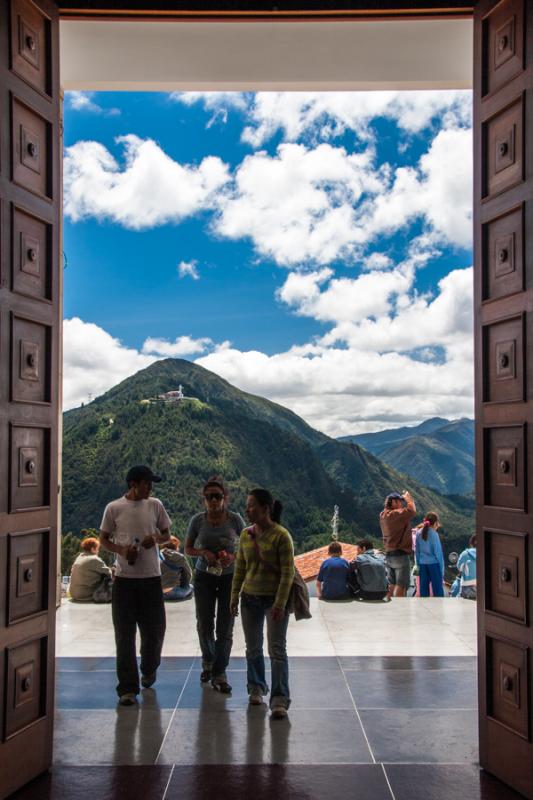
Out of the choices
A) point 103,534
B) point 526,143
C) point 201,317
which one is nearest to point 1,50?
point 526,143

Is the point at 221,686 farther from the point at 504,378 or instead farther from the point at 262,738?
the point at 504,378

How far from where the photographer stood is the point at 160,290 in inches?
3135

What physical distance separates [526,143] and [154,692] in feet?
12.9

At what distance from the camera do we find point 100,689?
5082 mm

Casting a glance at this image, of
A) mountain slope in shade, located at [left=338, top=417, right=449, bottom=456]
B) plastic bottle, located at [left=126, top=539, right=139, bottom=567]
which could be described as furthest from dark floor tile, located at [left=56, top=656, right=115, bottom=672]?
mountain slope in shade, located at [left=338, top=417, right=449, bottom=456]

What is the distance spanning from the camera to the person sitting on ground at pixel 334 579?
27.6 feet

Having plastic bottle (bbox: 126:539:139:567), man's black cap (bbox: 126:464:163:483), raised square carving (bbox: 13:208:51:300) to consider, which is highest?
raised square carving (bbox: 13:208:51:300)

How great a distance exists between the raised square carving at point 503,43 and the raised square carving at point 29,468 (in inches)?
112

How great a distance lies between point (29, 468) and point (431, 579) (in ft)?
20.6

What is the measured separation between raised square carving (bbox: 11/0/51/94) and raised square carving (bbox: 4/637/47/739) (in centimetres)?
274

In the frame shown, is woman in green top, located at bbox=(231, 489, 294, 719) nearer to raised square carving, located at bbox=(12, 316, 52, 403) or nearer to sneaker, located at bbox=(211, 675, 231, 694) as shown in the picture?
sneaker, located at bbox=(211, 675, 231, 694)

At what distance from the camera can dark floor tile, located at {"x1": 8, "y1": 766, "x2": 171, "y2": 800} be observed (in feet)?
11.3

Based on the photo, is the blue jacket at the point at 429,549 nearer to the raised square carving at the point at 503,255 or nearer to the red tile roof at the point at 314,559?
the raised square carving at the point at 503,255

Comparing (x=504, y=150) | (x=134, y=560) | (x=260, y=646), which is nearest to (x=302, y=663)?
(x=260, y=646)
